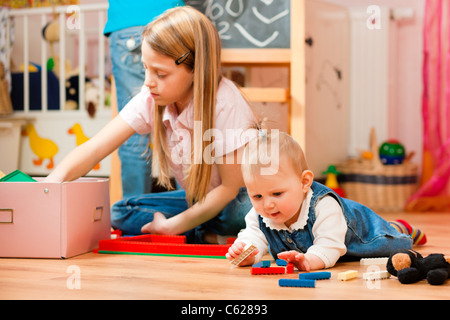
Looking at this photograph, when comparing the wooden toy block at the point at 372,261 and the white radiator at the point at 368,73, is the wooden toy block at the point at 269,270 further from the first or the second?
the white radiator at the point at 368,73

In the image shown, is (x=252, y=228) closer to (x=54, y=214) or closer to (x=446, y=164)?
(x=54, y=214)

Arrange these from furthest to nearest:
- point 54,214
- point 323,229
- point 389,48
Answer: point 389,48, point 54,214, point 323,229

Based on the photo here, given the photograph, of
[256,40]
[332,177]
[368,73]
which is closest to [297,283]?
[256,40]

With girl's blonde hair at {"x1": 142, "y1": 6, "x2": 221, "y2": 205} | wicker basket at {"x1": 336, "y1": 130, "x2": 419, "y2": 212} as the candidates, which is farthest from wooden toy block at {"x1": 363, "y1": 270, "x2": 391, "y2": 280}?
wicker basket at {"x1": 336, "y1": 130, "x2": 419, "y2": 212}

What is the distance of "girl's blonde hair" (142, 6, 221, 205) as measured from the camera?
1.30 metres

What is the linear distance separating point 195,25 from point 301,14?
0.49 meters

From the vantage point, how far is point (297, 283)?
0.92 meters

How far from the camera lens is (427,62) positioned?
2.47 m

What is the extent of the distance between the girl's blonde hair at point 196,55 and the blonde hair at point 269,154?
0.27 m

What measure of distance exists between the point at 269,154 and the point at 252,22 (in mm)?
796

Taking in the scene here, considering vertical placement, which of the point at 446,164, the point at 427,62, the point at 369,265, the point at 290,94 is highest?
the point at 427,62

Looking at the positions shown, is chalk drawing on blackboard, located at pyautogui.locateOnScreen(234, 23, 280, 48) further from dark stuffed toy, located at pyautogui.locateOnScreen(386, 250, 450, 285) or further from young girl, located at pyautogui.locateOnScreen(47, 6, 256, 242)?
dark stuffed toy, located at pyautogui.locateOnScreen(386, 250, 450, 285)

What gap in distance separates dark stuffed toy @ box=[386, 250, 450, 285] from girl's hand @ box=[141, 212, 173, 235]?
0.57 metres
